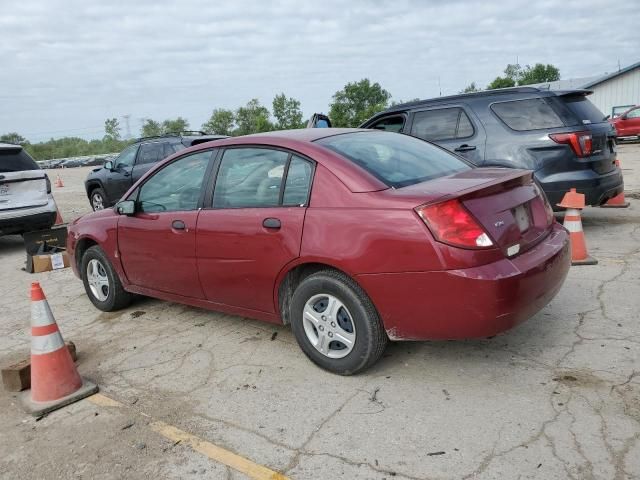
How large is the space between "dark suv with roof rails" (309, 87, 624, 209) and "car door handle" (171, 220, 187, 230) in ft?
12.8

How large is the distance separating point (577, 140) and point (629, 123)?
19.9 m

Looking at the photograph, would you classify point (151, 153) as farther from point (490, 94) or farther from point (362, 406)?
point (362, 406)

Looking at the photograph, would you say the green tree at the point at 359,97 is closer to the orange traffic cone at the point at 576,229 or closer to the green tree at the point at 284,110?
the green tree at the point at 284,110

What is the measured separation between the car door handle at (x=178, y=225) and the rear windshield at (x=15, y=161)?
5875 mm

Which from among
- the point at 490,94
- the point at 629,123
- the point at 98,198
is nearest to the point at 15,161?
the point at 98,198

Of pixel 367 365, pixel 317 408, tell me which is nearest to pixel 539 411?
pixel 367 365

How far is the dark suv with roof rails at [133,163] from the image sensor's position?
36.7ft

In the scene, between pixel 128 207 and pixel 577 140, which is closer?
pixel 128 207

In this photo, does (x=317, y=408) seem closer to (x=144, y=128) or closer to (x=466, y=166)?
(x=466, y=166)

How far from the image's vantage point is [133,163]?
11906 millimetres

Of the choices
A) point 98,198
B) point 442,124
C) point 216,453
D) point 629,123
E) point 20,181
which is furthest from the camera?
point 629,123

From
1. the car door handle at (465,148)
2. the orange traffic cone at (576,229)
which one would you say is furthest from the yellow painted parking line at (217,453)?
the car door handle at (465,148)

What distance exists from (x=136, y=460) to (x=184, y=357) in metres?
1.30

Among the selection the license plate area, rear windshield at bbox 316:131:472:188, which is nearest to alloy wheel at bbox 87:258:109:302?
rear windshield at bbox 316:131:472:188
